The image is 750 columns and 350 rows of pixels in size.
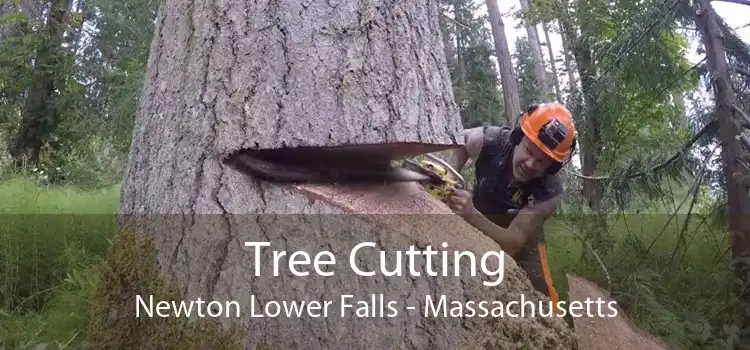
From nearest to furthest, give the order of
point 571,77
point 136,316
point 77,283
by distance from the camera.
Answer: point 136,316
point 77,283
point 571,77

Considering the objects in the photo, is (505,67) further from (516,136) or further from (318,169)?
(318,169)

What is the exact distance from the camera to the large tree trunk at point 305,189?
1.55 meters

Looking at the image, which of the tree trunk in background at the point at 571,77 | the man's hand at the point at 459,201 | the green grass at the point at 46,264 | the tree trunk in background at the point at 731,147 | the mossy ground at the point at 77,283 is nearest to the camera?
the mossy ground at the point at 77,283

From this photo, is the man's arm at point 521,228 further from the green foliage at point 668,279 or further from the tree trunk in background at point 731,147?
the tree trunk in background at point 731,147

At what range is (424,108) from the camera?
1721 mm

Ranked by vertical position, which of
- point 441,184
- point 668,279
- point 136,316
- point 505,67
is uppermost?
point 505,67

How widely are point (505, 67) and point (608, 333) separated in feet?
27.0

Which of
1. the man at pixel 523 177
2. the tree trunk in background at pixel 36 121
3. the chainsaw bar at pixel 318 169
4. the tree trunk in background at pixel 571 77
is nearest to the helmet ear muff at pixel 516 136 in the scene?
the man at pixel 523 177

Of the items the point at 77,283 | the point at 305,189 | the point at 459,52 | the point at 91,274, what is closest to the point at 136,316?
the point at 305,189

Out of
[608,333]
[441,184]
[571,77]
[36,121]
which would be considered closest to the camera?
[441,184]

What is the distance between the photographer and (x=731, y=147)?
11.5 ft

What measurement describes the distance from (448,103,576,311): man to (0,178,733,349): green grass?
0.98m

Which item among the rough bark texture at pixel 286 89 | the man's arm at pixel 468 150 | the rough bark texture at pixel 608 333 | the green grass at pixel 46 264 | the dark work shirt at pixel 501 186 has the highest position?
the rough bark texture at pixel 286 89

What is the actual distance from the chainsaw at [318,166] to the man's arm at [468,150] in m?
1.39
